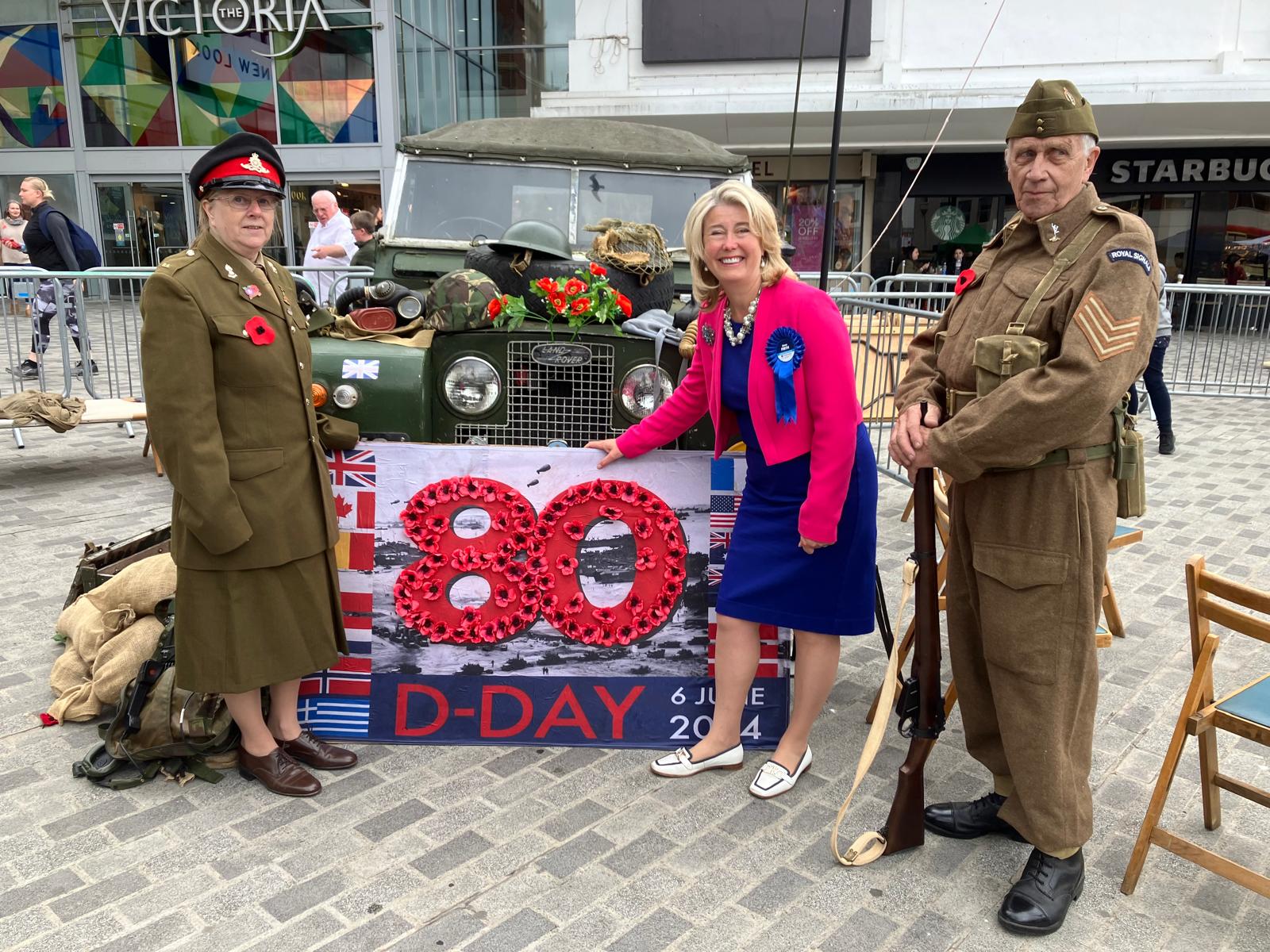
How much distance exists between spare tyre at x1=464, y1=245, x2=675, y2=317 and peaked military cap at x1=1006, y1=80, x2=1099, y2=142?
1874 millimetres

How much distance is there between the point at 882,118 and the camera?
1631cm

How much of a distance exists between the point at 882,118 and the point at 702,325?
14.8 meters

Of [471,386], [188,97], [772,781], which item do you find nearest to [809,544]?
[772,781]

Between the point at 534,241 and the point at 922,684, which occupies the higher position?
the point at 534,241

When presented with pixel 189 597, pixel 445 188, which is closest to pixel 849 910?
pixel 189 597

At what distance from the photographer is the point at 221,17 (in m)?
17.4

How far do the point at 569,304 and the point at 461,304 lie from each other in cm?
41

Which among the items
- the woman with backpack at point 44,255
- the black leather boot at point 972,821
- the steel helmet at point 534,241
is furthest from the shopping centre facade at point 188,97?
the black leather boot at point 972,821

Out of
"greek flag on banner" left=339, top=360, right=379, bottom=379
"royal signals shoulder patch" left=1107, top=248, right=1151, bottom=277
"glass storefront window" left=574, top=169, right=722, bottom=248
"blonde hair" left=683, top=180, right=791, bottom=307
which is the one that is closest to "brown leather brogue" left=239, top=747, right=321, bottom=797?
"greek flag on banner" left=339, top=360, right=379, bottom=379

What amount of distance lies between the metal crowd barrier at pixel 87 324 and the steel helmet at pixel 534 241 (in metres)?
3.51

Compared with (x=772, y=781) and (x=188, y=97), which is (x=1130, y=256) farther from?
(x=188, y=97)

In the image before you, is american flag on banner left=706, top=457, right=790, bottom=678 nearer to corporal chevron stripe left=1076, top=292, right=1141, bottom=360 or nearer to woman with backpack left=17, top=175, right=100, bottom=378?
corporal chevron stripe left=1076, top=292, right=1141, bottom=360

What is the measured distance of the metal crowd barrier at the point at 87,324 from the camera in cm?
809

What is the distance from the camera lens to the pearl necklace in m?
2.97
